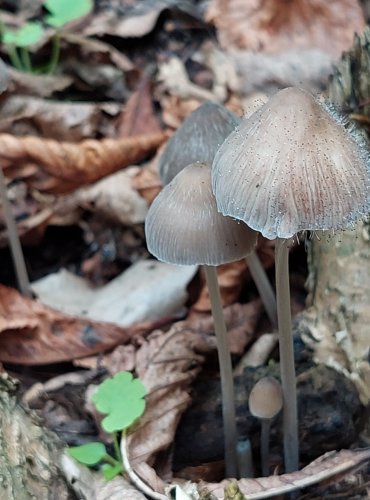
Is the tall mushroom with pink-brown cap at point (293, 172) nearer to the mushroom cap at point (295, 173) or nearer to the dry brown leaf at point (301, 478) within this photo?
the mushroom cap at point (295, 173)

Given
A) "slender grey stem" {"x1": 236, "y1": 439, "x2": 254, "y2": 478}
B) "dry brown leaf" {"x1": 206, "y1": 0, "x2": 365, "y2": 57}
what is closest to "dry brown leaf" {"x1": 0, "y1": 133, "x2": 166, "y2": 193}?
"dry brown leaf" {"x1": 206, "y1": 0, "x2": 365, "y2": 57}

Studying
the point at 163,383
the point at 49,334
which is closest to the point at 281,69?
the point at 49,334

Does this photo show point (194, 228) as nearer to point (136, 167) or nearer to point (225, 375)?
point (225, 375)

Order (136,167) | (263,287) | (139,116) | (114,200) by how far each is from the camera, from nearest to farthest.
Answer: (263,287) < (114,200) < (136,167) < (139,116)

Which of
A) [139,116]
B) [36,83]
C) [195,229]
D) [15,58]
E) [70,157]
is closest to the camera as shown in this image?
[195,229]

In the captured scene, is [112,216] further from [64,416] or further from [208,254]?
[208,254]

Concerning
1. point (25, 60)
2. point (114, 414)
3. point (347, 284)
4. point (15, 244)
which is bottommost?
point (114, 414)

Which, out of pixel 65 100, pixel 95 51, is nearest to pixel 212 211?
pixel 65 100

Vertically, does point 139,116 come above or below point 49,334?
above
